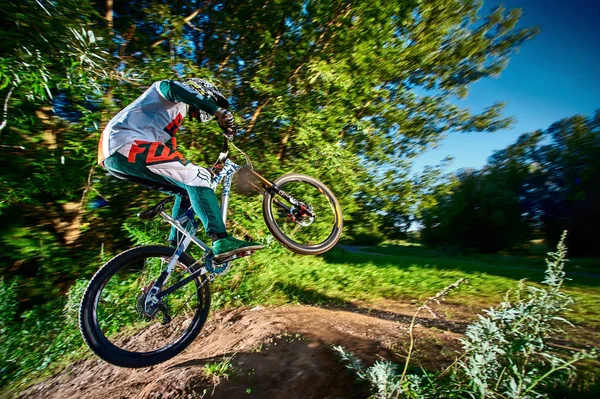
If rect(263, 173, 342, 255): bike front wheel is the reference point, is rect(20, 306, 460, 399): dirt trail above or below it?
below

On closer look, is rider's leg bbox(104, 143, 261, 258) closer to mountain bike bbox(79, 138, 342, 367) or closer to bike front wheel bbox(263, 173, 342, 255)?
mountain bike bbox(79, 138, 342, 367)

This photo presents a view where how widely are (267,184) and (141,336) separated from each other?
98.2 inches

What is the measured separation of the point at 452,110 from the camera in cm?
1040

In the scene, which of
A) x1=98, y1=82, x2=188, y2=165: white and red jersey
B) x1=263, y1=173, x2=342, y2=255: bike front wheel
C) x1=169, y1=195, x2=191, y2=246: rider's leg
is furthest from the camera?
x1=263, y1=173, x2=342, y2=255: bike front wheel

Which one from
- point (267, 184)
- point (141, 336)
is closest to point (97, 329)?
point (141, 336)

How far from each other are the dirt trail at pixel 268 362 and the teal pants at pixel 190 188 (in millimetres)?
1144

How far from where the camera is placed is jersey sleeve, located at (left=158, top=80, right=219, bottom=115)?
104 inches

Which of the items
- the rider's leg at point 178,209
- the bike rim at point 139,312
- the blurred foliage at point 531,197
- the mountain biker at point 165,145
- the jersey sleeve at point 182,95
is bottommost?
the bike rim at point 139,312

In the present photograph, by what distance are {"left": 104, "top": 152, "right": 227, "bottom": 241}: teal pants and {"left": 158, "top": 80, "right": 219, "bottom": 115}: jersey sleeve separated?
1.73ft

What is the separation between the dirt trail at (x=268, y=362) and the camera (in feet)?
7.81

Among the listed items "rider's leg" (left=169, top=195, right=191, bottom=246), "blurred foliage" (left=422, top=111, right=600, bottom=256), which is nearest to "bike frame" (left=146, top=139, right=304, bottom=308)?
"rider's leg" (left=169, top=195, right=191, bottom=246)

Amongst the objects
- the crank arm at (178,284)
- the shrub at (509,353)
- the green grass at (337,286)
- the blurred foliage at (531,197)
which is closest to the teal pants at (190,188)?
the crank arm at (178,284)

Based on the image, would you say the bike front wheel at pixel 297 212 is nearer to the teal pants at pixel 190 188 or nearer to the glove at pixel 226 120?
the teal pants at pixel 190 188

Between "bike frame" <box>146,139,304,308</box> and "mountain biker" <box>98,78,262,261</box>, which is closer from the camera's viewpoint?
"mountain biker" <box>98,78,262,261</box>
